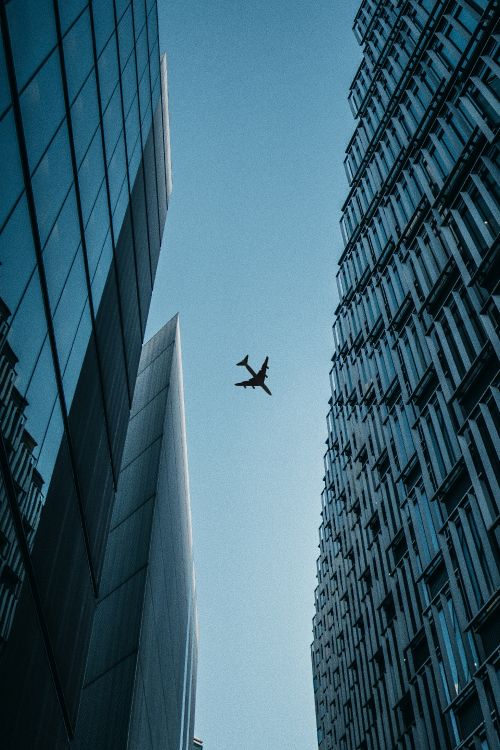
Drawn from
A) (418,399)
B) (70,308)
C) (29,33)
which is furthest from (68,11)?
(418,399)

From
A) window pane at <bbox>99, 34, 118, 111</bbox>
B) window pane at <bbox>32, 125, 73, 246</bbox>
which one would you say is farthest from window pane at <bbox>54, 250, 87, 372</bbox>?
window pane at <bbox>99, 34, 118, 111</bbox>

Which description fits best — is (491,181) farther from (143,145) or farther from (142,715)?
(142,715)

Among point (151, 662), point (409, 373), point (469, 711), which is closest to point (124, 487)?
point (151, 662)

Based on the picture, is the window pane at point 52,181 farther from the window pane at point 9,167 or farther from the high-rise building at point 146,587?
the high-rise building at point 146,587

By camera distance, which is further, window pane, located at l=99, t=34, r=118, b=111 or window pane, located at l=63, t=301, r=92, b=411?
window pane, located at l=99, t=34, r=118, b=111

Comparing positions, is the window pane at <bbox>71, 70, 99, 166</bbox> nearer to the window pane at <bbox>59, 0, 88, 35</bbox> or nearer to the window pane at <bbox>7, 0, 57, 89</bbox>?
the window pane at <bbox>59, 0, 88, 35</bbox>

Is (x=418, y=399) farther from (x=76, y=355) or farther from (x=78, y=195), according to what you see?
(x=78, y=195)
